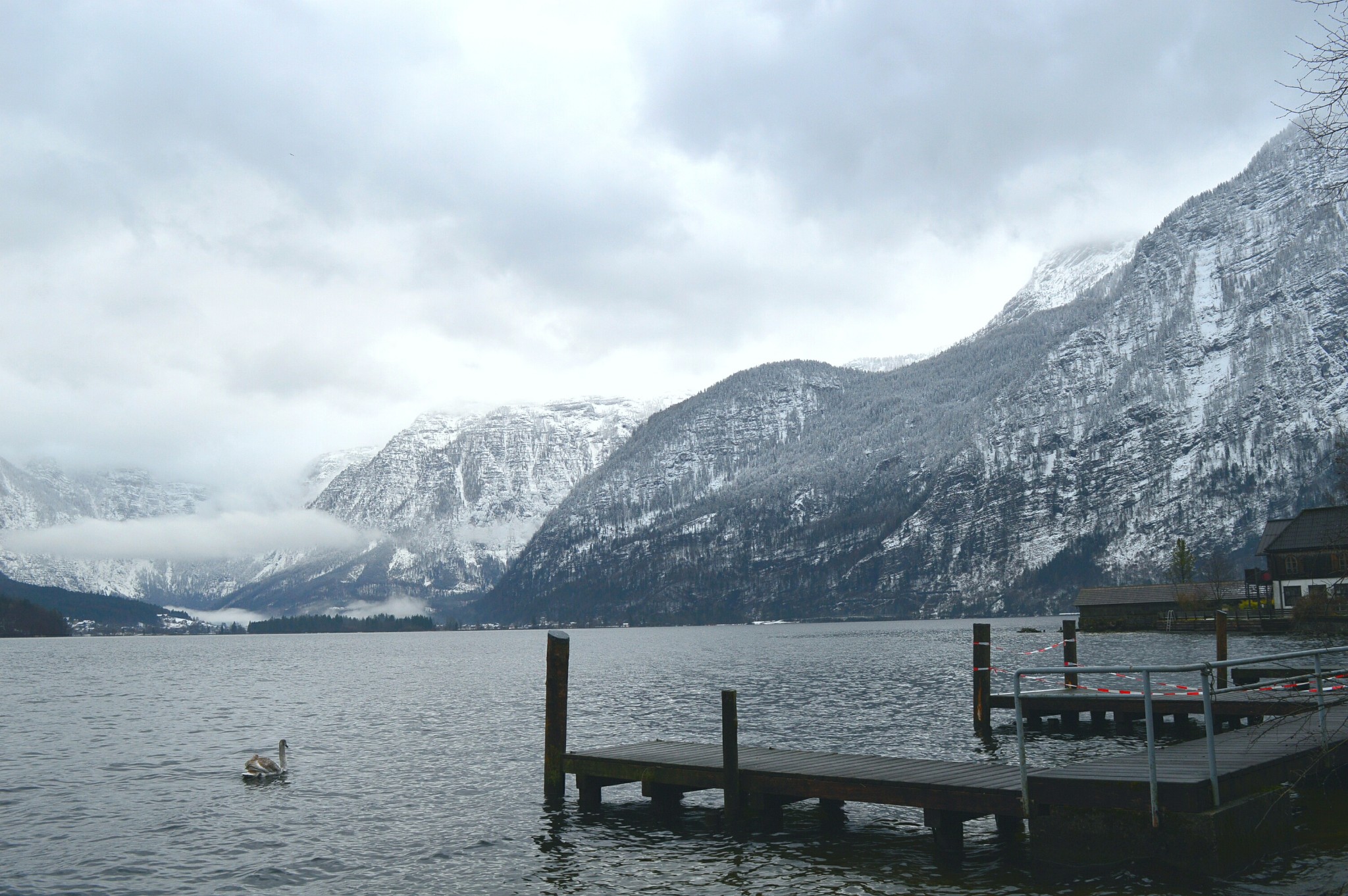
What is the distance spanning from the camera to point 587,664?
11550 centimetres

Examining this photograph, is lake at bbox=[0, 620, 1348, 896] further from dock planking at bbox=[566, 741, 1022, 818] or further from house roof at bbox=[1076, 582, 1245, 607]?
house roof at bbox=[1076, 582, 1245, 607]

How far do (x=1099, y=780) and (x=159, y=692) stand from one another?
82.9 meters

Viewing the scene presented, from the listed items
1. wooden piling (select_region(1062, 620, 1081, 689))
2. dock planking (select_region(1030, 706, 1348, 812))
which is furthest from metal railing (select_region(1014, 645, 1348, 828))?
wooden piling (select_region(1062, 620, 1081, 689))

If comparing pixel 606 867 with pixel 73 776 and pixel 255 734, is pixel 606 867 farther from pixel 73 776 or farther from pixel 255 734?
pixel 255 734

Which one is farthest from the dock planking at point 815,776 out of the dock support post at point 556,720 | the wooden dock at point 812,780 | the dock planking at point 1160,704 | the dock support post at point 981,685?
the dock support post at point 981,685

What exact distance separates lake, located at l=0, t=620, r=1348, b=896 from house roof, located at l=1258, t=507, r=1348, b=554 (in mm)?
35756

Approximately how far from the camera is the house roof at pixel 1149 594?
456 ft

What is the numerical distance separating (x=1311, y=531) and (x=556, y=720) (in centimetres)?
10701

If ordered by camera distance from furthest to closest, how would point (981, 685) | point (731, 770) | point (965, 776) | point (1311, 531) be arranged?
point (1311, 531) < point (981, 685) < point (731, 770) < point (965, 776)

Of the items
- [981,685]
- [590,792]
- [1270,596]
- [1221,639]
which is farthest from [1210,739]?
[1270,596]

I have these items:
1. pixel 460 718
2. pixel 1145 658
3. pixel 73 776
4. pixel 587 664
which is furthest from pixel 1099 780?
pixel 587 664

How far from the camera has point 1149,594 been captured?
14275 cm

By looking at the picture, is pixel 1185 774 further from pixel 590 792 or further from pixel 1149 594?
pixel 1149 594

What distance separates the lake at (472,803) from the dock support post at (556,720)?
1.08 m
